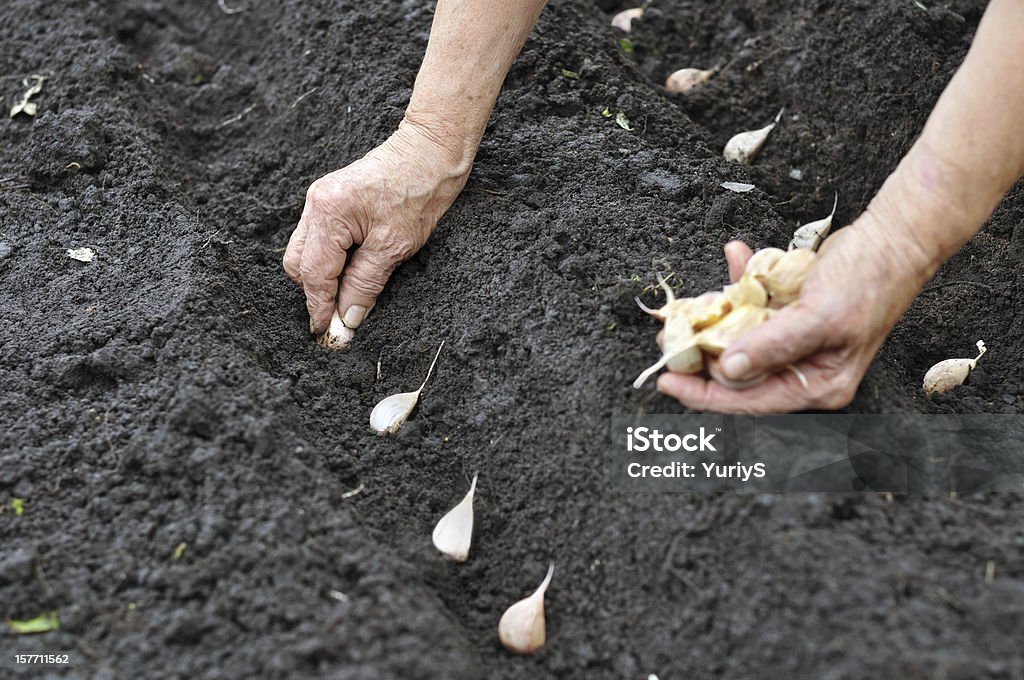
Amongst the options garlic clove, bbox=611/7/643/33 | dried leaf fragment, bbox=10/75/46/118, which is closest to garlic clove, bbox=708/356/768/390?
garlic clove, bbox=611/7/643/33

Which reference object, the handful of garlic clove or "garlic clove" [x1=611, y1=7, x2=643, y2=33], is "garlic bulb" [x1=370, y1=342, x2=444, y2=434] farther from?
"garlic clove" [x1=611, y1=7, x2=643, y2=33]

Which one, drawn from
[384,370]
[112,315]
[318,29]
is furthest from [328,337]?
[318,29]

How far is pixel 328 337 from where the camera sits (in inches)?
90.8

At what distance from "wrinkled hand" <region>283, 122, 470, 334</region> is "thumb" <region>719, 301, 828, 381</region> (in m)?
0.95

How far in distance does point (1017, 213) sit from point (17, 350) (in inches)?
94.8

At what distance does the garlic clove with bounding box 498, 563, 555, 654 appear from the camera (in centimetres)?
168

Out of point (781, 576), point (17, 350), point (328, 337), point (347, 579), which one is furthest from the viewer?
point (328, 337)

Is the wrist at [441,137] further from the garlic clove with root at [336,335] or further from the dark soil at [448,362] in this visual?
the garlic clove with root at [336,335]

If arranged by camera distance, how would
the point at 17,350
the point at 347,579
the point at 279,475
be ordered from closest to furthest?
the point at 347,579 → the point at 279,475 → the point at 17,350

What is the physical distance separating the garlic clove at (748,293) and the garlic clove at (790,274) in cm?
2

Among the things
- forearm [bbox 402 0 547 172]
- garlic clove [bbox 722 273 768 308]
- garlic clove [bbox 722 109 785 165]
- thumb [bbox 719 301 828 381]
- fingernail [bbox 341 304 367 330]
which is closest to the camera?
thumb [bbox 719 301 828 381]

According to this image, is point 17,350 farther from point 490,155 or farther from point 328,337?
point 490,155

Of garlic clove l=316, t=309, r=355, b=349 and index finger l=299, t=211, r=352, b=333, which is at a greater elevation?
index finger l=299, t=211, r=352, b=333

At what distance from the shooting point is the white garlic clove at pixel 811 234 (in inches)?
91.8
